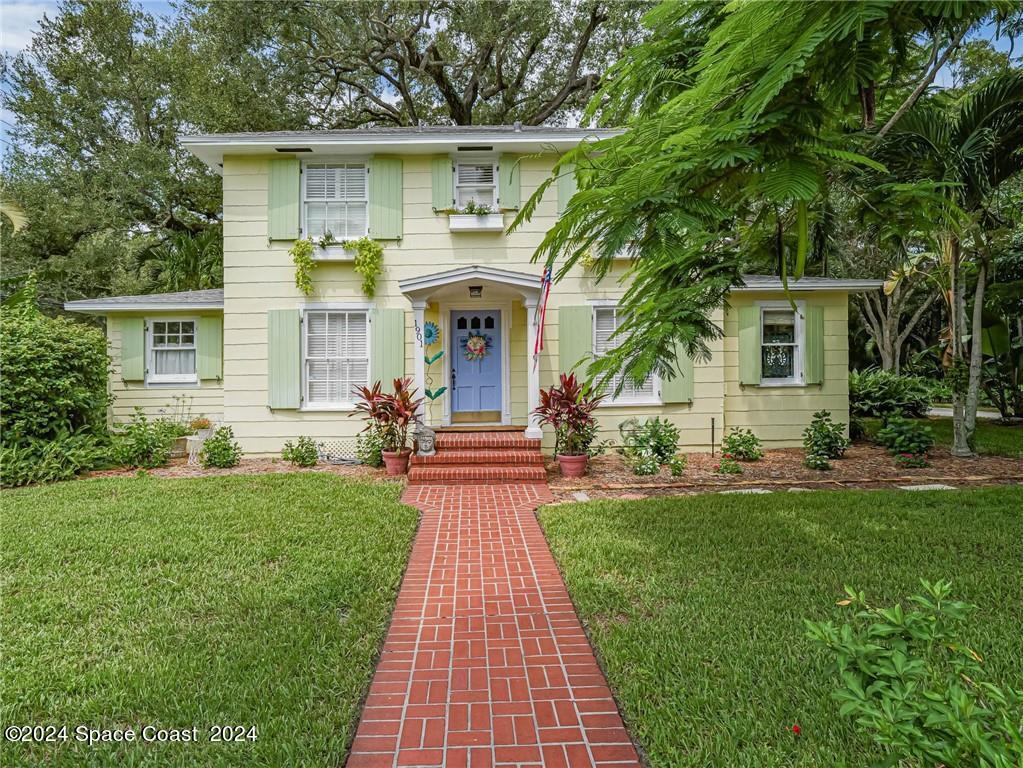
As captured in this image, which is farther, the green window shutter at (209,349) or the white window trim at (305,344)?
the green window shutter at (209,349)

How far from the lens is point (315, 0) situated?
45.0 ft

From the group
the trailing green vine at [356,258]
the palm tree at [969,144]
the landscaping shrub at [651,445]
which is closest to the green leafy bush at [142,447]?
the trailing green vine at [356,258]

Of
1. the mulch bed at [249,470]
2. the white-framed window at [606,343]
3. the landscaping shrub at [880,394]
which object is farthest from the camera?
the landscaping shrub at [880,394]

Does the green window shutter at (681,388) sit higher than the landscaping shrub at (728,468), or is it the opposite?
the green window shutter at (681,388)

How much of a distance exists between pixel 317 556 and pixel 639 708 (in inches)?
119

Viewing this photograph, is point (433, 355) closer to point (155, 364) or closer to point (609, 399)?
point (609, 399)

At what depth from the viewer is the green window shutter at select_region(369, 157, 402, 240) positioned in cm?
922

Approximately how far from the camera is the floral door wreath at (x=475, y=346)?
977 centimetres

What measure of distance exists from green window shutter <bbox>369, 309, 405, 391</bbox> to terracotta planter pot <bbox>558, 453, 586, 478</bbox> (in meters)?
3.32

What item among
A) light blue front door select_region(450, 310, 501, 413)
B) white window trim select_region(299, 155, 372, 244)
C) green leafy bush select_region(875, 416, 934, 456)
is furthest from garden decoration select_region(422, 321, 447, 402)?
green leafy bush select_region(875, 416, 934, 456)

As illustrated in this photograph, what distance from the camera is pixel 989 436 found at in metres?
10.9

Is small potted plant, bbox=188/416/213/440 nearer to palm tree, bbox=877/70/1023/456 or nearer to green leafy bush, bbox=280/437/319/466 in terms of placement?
green leafy bush, bbox=280/437/319/466

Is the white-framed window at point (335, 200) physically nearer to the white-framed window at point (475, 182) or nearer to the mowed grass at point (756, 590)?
the white-framed window at point (475, 182)

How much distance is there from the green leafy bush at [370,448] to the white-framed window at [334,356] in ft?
2.38
